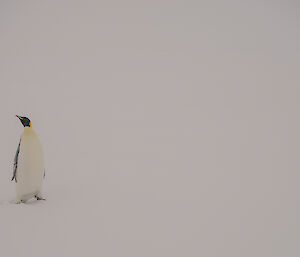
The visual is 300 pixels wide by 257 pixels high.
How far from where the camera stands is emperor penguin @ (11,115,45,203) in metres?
4.10

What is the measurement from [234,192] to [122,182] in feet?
5.69

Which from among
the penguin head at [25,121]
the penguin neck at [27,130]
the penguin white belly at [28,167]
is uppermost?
the penguin head at [25,121]

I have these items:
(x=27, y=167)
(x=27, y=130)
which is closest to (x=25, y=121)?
(x=27, y=130)

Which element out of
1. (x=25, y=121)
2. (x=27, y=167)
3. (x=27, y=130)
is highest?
(x=25, y=121)

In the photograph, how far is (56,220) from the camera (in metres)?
3.58

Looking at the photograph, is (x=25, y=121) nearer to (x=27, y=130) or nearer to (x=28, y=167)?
(x=27, y=130)

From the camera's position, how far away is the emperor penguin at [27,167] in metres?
4.10

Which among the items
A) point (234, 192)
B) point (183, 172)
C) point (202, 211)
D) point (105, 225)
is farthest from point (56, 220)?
point (183, 172)

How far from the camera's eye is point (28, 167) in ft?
13.5

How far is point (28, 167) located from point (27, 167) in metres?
0.01

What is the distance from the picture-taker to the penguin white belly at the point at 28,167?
410cm

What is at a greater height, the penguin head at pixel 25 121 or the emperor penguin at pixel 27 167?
the penguin head at pixel 25 121

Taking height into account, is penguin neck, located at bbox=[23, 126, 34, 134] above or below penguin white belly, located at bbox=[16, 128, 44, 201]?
above

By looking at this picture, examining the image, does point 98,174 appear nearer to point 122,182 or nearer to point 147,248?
point 122,182
